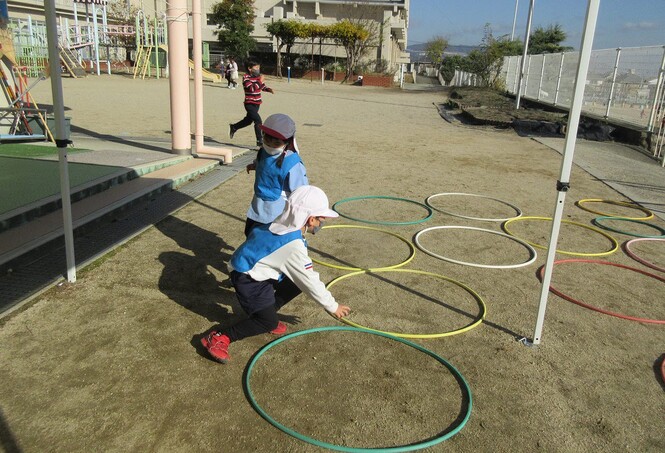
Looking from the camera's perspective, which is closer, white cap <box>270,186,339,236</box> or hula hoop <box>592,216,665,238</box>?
white cap <box>270,186,339,236</box>

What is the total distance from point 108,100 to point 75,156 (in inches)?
531

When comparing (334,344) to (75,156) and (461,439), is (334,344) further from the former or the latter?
(75,156)

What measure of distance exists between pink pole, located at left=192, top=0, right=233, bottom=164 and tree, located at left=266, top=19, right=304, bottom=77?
136 feet

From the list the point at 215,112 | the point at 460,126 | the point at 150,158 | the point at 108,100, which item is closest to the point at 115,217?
the point at 150,158

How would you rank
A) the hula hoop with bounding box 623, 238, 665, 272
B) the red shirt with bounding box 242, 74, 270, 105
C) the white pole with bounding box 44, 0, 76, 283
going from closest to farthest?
the white pole with bounding box 44, 0, 76, 283
the hula hoop with bounding box 623, 238, 665, 272
the red shirt with bounding box 242, 74, 270, 105

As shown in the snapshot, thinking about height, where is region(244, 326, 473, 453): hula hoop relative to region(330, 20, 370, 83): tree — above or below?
below

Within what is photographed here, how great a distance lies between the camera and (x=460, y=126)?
62.0 feet

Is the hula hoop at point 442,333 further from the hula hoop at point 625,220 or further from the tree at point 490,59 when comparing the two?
the tree at point 490,59

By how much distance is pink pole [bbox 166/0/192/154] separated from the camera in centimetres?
874

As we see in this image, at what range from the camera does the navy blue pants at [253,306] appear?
362cm

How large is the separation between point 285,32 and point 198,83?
42375 millimetres

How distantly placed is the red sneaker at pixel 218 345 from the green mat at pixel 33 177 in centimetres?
324

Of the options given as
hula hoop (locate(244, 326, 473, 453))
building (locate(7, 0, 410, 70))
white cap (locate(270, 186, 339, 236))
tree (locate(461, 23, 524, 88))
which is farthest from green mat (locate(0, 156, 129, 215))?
building (locate(7, 0, 410, 70))

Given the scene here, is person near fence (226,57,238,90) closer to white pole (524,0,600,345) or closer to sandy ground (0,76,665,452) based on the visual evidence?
sandy ground (0,76,665,452)
